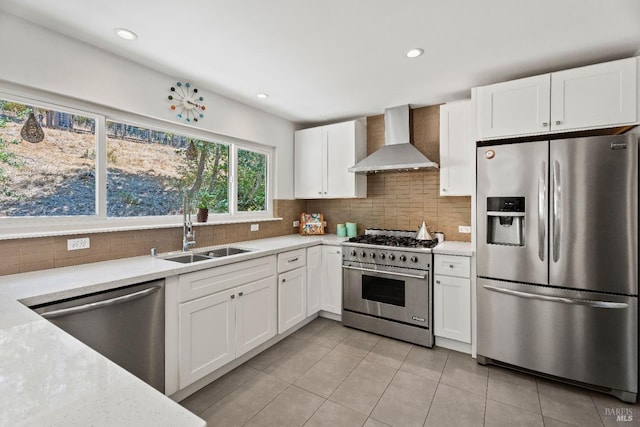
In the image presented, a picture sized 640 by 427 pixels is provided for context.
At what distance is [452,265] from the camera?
2781 mm

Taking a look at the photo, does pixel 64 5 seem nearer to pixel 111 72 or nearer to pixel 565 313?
pixel 111 72

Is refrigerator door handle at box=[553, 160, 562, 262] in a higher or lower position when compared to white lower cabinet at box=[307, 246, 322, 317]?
higher

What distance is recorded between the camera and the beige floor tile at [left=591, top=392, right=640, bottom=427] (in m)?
1.90

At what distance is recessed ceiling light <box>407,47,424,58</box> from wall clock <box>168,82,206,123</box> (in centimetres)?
190

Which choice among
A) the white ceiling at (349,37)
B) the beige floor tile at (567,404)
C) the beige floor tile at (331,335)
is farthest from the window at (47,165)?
the beige floor tile at (567,404)

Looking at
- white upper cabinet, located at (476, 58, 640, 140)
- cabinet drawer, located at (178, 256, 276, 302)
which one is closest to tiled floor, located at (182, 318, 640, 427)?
cabinet drawer, located at (178, 256, 276, 302)

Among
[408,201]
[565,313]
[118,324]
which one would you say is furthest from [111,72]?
[565,313]

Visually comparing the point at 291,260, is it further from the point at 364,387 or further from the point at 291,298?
the point at 364,387

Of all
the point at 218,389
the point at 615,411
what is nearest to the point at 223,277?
the point at 218,389

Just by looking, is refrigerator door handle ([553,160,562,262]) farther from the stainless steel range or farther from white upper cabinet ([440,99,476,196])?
the stainless steel range

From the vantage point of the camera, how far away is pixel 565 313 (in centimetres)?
222

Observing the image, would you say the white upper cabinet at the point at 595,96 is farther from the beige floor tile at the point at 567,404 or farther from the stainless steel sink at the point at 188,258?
the stainless steel sink at the point at 188,258

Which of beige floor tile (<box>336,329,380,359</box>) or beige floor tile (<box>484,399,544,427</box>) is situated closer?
beige floor tile (<box>484,399,544,427</box>)

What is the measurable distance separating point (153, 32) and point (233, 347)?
2.35 m
